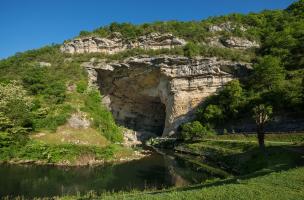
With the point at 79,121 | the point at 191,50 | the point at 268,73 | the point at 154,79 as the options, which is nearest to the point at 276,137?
the point at 268,73

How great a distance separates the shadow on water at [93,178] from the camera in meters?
22.4

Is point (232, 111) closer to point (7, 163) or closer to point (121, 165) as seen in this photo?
point (121, 165)

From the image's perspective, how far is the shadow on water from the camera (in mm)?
22375

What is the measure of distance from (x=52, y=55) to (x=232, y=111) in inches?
1681

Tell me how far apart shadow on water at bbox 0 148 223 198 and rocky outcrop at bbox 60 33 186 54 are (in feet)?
122

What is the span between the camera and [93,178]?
26422mm

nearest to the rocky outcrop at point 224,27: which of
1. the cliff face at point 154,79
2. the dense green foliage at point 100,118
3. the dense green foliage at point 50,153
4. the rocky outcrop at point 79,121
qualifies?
the cliff face at point 154,79

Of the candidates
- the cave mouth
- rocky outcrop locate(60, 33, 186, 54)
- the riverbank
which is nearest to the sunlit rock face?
the cave mouth

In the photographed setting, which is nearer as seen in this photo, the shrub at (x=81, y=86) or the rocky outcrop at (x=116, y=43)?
the shrub at (x=81, y=86)

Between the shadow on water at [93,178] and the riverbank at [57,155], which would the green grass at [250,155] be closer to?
the shadow on water at [93,178]

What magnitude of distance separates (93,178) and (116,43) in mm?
46965

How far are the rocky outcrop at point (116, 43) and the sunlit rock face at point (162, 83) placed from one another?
23.7 ft

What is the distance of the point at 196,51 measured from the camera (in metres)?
59.0

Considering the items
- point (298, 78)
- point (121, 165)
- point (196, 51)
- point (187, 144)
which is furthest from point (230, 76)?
point (121, 165)
